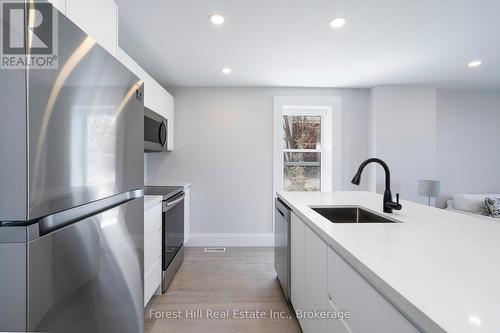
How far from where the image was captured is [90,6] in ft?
3.69

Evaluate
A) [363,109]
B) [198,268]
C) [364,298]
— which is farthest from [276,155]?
[364,298]

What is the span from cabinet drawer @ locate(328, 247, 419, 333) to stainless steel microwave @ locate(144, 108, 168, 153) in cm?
193

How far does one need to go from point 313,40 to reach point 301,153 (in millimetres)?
1926

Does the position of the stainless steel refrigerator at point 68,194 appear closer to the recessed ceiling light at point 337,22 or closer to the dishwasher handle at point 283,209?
the dishwasher handle at point 283,209

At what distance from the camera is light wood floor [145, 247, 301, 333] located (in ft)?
5.91

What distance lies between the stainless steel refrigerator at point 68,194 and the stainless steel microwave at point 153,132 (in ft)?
4.37

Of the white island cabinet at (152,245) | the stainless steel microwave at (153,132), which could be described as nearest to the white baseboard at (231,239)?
the white island cabinet at (152,245)

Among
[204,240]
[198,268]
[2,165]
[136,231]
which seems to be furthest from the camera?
[204,240]

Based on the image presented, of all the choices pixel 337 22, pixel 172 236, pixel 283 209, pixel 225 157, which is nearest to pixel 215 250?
pixel 172 236

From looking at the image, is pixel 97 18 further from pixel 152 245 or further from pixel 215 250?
pixel 215 250

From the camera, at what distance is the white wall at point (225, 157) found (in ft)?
11.8

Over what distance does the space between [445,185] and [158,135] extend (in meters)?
4.31

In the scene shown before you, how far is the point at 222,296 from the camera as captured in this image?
86.0 inches

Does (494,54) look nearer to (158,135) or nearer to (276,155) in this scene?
(276,155)
